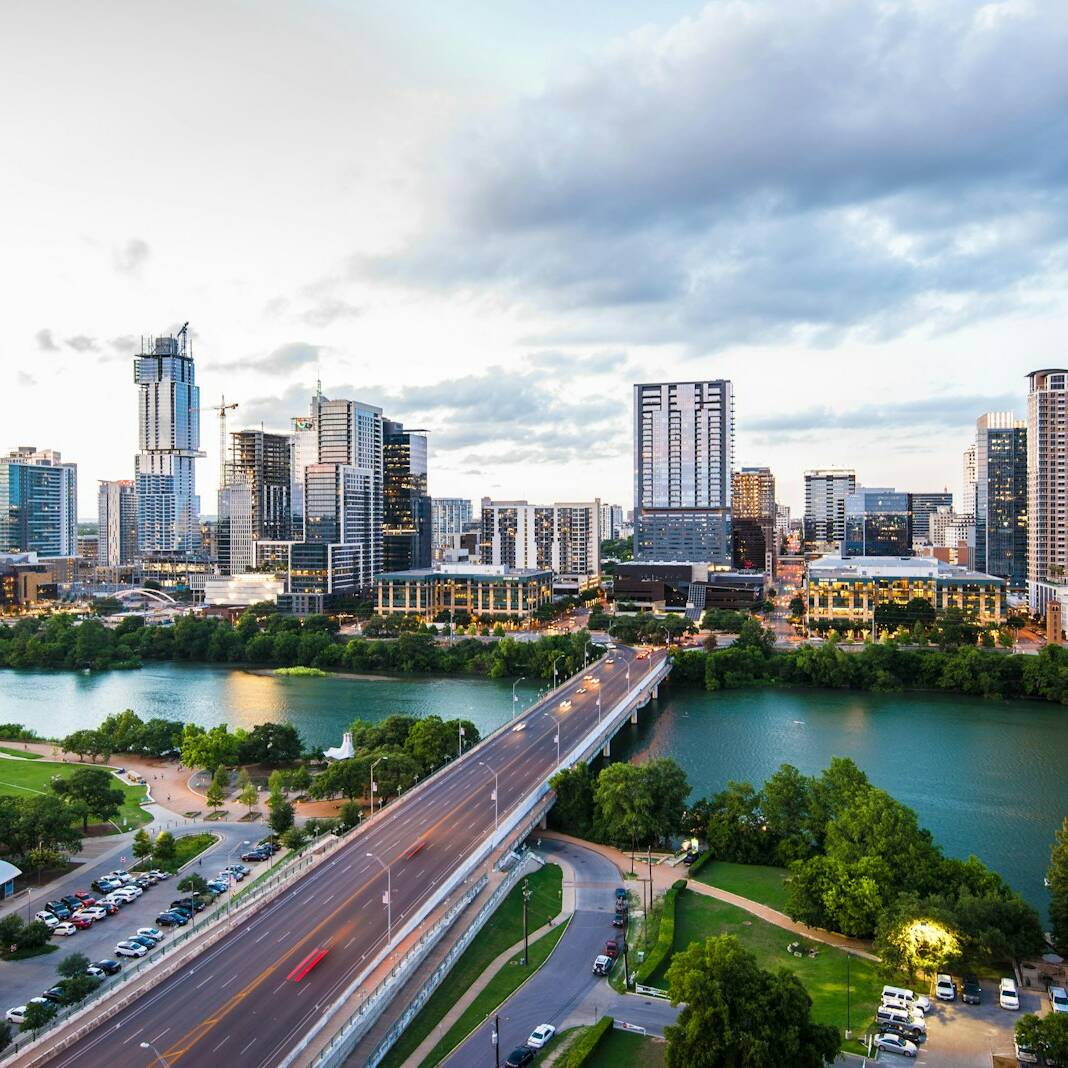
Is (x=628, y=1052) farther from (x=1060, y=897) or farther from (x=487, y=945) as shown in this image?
(x=1060, y=897)

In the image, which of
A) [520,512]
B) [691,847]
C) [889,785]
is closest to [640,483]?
[520,512]

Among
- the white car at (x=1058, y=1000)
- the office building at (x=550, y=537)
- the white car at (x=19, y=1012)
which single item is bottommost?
the white car at (x=19, y=1012)

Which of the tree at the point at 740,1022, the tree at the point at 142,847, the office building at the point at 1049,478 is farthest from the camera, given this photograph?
the office building at the point at 1049,478

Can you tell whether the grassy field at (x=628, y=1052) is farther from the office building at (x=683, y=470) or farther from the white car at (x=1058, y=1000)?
the office building at (x=683, y=470)

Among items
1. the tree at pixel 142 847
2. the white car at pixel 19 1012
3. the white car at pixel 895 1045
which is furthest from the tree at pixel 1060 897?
the tree at pixel 142 847

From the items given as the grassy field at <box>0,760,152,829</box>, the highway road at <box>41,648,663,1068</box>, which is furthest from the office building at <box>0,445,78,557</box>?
the highway road at <box>41,648,663,1068</box>
